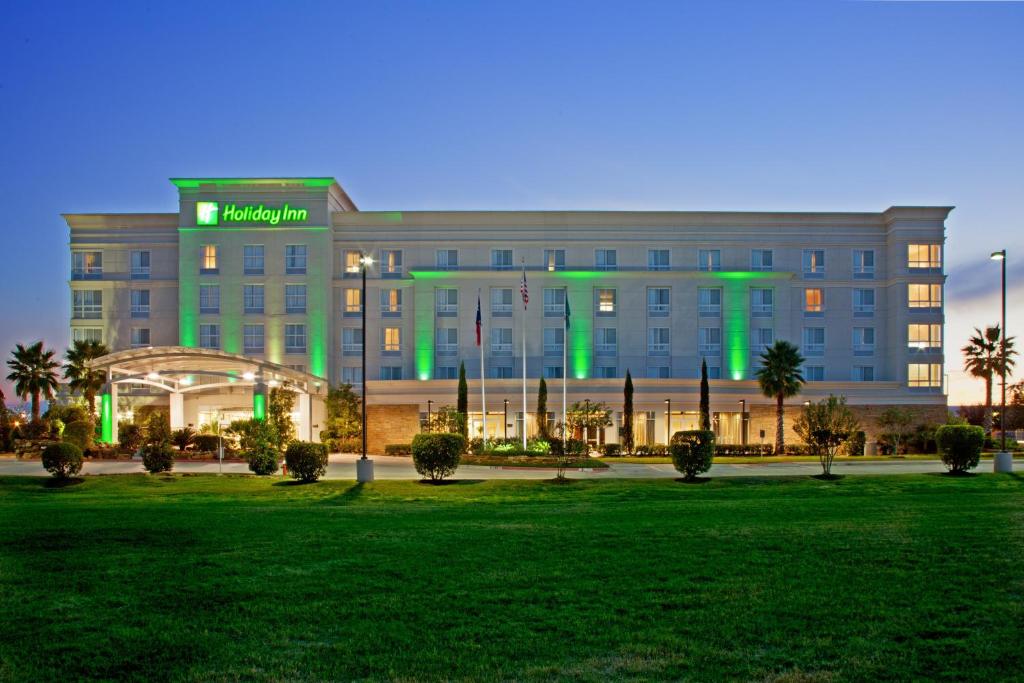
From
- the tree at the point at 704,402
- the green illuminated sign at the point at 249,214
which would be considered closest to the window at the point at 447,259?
the green illuminated sign at the point at 249,214

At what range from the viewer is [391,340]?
56656 mm

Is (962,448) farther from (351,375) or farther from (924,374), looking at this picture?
(351,375)

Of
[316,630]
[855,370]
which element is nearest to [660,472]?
[316,630]

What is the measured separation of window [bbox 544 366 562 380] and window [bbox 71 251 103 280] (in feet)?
112

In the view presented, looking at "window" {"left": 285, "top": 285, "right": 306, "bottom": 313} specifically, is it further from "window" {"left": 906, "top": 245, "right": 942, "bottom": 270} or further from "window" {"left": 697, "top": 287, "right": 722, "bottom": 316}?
"window" {"left": 906, "top": 245, "right": 942, "bottom": 270}

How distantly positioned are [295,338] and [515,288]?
16.5 meters

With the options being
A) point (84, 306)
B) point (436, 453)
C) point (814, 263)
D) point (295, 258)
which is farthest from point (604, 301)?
point (84, 306)

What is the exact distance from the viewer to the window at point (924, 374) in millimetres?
56438

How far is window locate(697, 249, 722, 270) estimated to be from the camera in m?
57.8

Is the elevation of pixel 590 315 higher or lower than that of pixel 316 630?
higher

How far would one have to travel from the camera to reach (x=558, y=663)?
7.13 meters

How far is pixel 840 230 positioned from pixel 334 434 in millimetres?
40194

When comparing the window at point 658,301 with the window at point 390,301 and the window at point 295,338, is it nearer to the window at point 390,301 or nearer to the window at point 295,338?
the window at point 390,301

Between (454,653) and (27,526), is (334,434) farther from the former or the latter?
(454,653)
